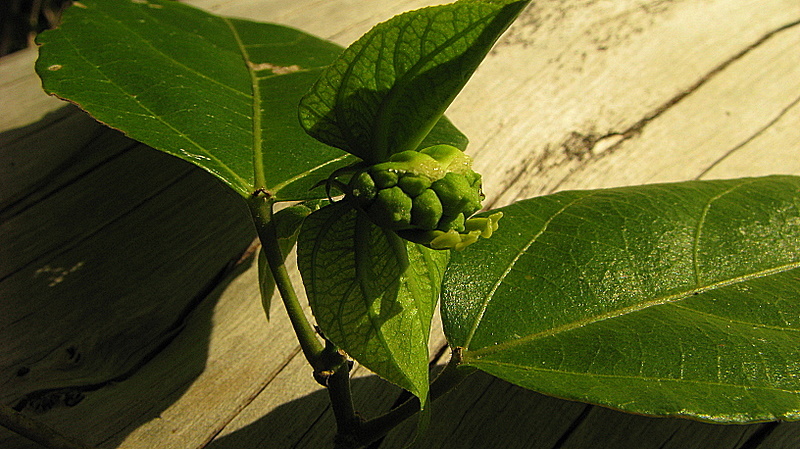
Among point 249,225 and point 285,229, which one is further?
point 249,225

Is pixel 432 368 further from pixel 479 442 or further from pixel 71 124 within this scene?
pixel 71 124

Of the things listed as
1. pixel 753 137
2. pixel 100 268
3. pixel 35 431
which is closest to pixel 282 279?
pixel 35 431

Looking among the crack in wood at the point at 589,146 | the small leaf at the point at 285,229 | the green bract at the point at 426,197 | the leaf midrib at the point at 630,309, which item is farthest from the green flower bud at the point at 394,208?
the crack in wood at the point at 589,146

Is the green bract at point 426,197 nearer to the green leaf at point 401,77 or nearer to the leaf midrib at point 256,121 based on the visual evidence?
the green leaf at point 401,77

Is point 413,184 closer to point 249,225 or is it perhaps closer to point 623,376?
point 623,376

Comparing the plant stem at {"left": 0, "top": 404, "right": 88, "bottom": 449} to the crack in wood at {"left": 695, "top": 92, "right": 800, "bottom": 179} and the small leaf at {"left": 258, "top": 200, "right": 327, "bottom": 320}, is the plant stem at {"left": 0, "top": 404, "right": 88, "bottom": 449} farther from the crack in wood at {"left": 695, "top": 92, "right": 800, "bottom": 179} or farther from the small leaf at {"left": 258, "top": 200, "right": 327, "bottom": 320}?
the crack in wood at {"left": 695, "top": 92, "right": 800, "bottom": 179}

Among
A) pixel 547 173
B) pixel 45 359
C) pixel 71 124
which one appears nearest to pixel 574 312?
pixel 547 173
